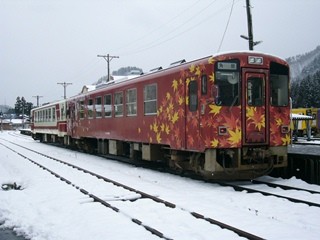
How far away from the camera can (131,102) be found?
14.5 m

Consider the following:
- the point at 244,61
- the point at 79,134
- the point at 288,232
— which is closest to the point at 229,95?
the point at 244,61

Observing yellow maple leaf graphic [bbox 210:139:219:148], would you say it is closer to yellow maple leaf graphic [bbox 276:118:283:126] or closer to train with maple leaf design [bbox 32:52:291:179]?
train with maple leaf design [bbox 32:52:291:179]

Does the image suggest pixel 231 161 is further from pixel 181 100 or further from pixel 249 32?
pixel 249 32

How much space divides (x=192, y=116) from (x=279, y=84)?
7.62 ft

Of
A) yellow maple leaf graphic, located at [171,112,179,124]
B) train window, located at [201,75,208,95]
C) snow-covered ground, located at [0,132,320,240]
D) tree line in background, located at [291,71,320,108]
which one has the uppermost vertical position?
tree line in background, located at [291,71,320,108]

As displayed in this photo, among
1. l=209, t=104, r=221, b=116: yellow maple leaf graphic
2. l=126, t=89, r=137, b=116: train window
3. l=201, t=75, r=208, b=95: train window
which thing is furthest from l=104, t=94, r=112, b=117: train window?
l=209, t=104, r=221, b=116: yellow maple leaf graphic

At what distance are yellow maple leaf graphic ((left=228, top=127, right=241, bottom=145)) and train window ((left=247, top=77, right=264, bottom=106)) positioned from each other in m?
0.76

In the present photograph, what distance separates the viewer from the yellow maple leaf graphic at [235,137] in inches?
380

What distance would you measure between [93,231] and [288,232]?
2.65 metres

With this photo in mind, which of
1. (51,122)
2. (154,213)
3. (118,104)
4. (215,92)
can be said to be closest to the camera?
(154,213)

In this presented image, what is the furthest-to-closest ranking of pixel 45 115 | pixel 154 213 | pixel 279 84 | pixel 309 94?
1. pixel 309 94
2. pixel 45 115
3. pixel 279 84
4. pixel 154 213

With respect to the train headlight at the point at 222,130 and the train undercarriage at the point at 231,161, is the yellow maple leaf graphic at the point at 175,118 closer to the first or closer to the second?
the train undercarriage at the point at 231,161

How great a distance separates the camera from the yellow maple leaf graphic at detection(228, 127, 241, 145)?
9.65 meters

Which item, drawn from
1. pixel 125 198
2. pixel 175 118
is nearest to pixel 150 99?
pixel 175 118
